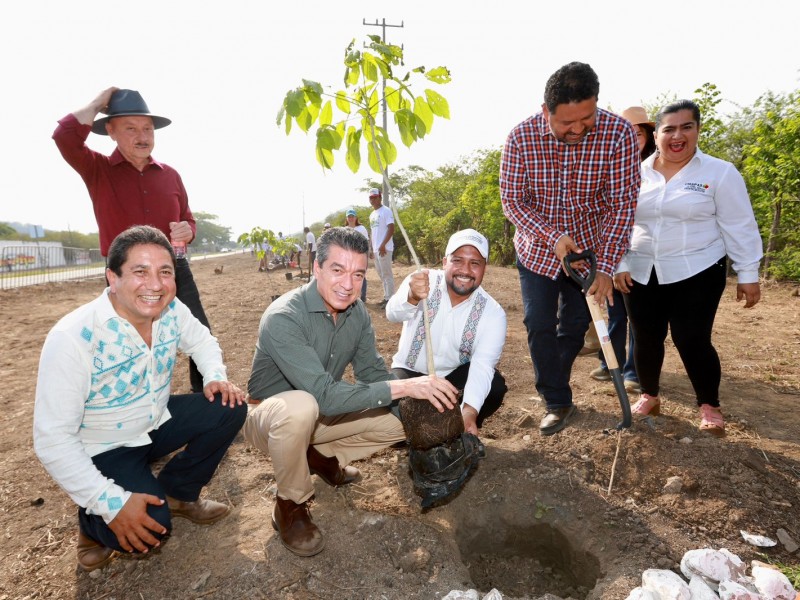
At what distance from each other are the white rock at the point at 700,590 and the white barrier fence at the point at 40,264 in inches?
655

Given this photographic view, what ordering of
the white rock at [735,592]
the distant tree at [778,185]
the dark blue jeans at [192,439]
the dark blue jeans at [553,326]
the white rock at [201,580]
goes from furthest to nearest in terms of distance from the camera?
the distant tree at [778,185] < the dark blue jeans at [553,326] < the dark blue jeans at [192,439] < the white rock at [201,580] < the white rock at [735,592]

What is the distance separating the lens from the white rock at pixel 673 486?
2236 mm

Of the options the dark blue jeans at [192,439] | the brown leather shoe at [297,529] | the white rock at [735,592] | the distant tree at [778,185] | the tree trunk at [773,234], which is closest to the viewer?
the white rock at [735,592]

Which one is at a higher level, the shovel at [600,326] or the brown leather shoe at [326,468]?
the shovel at [600,326]

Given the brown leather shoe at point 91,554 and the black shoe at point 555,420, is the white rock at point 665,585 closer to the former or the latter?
the black shoe at point 555,420

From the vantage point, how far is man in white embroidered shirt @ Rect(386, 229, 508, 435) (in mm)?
2582

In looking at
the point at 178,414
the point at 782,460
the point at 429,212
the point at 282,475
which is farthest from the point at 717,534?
the point at 429,212

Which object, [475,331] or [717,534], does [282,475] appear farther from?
[717,534]

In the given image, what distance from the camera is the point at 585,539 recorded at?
2.11m

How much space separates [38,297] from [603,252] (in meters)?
13.2

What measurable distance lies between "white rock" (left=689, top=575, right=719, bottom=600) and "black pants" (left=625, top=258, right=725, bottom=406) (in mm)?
1279

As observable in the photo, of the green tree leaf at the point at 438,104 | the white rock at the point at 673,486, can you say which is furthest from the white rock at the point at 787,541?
the green tree leaf at the point at 438,104

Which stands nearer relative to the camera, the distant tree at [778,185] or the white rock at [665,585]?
the white rock at [665,585]

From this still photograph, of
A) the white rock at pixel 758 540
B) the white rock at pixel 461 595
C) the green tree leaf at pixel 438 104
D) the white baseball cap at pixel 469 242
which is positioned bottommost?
the white rock at pixel 461 595
